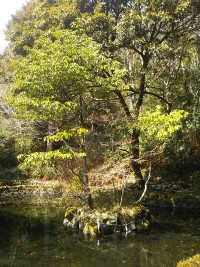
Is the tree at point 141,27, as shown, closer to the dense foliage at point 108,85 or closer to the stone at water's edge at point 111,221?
the dense foliage at point 108,85

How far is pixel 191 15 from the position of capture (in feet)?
43.7

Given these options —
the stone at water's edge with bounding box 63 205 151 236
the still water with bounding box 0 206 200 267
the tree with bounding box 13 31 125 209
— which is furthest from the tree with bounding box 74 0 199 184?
the still water with bounding box 0 206 200 267

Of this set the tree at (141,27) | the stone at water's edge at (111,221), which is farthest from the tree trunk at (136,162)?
the stone at water's edge at (111,221)

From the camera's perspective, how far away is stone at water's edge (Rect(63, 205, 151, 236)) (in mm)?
9484

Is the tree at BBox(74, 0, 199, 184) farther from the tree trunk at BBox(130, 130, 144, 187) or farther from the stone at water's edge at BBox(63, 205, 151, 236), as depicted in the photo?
the stone at water's edge at BBox(63, 205, 151, 236)

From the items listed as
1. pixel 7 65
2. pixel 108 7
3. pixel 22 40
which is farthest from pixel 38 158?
pixel 7 65

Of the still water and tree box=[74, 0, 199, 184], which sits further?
tree box=[74, 0, 199, 184]

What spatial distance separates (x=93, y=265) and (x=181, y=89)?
13.5 meters

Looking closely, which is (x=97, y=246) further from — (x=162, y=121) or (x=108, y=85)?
(x=108, y=85)

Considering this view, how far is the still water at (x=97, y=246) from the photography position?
7.44 meters

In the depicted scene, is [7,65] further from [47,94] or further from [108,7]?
[47,94]

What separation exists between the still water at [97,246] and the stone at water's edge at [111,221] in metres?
0.35

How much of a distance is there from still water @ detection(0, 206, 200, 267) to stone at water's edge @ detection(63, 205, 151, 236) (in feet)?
1.16

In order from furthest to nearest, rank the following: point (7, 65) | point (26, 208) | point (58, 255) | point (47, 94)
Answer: point (7, 65) → point (26, 208) → point (47, 94) → point (58, 255)
